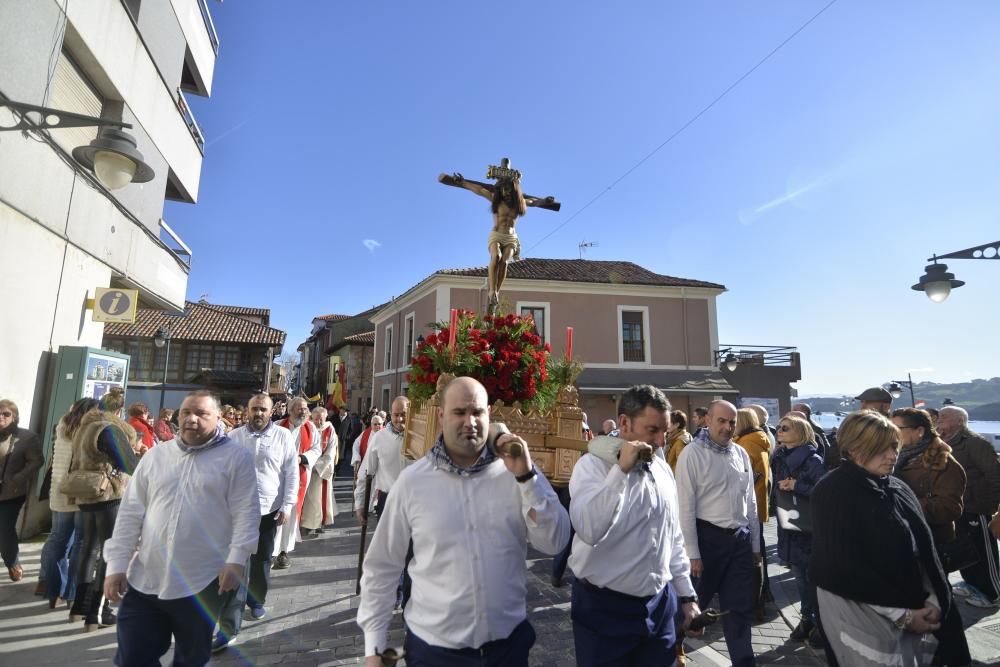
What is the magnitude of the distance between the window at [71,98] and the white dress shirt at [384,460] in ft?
20.0

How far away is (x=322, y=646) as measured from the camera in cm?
402

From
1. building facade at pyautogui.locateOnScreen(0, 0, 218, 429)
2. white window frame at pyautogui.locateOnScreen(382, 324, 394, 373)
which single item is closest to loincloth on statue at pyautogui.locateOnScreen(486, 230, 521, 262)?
building facade at pyautogui.locateOnScreen(0, 0, 218, 429)

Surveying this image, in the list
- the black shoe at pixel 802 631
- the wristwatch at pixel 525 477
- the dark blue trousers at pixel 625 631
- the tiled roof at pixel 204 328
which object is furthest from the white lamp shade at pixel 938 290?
the tiled roof at pixel 204 328

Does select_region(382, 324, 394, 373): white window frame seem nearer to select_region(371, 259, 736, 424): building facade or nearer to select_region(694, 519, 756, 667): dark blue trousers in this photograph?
select_region(371, 259, 736, 424): building facade

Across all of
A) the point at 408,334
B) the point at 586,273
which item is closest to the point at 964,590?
the point at 586,273

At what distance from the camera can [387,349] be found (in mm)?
26047

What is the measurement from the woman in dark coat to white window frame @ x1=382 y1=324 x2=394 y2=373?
77.6 ft

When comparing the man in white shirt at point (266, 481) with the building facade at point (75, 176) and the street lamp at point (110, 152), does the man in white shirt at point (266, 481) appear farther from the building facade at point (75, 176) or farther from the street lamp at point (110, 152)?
the building facade at point (75, 176)

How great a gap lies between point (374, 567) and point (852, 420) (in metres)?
2.55

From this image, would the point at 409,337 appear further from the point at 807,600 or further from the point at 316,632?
the point at 807,600

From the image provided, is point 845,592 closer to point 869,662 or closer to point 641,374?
point 869,662

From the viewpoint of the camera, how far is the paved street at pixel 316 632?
3818 mm

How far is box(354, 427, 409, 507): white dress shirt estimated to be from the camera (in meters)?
5.47

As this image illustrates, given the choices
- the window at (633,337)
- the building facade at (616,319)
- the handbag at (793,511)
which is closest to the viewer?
the handbag at (793,511)
